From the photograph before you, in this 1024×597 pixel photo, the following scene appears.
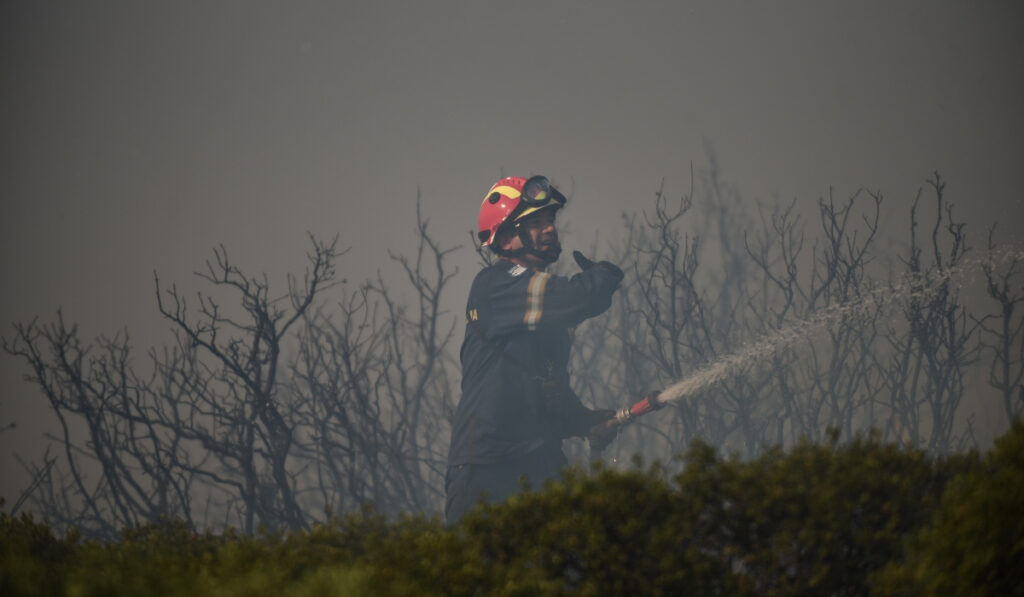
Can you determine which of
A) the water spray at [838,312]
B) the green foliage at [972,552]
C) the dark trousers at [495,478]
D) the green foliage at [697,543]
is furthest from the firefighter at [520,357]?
the green foliage at [972,552]

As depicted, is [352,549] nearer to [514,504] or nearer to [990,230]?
[514,504]

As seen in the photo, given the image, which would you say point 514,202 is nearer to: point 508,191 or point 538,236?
point 508,191

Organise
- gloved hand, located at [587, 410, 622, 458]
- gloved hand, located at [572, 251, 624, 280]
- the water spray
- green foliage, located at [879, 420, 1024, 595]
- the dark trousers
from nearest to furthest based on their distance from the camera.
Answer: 1. green foliage, located at [879, 420, 1024, 595]
2. the dark trousers
3. gloved hand, located at [572, 251, 624, 280]
4. gloved hand, located at [587, 410, 622, 458]
5. the water spray

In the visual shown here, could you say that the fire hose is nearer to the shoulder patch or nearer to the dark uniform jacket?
the dark uniform jacket

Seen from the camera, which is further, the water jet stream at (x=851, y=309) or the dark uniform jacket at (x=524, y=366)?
the water jet stream at (x=851, y=309)

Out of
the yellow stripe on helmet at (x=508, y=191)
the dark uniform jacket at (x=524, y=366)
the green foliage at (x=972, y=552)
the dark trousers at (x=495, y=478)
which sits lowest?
the green foliage at (x=972, y=552)

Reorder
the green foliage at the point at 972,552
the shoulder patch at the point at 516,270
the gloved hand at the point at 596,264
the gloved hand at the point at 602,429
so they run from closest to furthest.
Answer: the green foliage at the point at 972,552 < the gloved hand at the point at 596,264 < the gloved hand at the point at 602,429 < the shoulder patch at the point at 516,270

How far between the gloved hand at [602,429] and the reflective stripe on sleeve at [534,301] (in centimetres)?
74

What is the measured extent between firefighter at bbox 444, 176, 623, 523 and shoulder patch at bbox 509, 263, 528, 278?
1 cm

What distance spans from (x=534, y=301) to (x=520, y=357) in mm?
376

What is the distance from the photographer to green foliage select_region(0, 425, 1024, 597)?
2.30 metres

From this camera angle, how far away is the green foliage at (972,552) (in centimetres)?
225

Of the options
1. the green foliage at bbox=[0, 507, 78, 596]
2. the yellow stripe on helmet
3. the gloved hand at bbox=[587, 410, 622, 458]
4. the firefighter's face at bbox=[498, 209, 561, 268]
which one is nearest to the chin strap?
the firefighter's face at bbox=[498, 209, 561, 268]

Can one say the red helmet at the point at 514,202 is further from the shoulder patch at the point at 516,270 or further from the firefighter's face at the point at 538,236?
the shoulder patch at the point at 516,270
